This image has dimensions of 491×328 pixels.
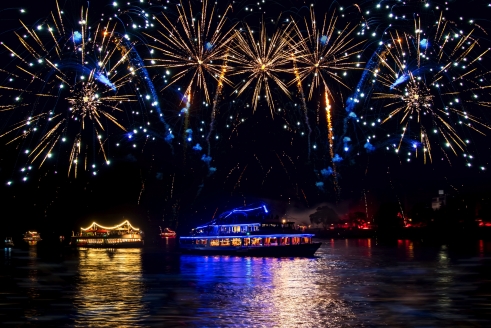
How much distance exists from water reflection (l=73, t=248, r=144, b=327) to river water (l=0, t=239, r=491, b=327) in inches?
1.4

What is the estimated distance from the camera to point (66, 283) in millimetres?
31734

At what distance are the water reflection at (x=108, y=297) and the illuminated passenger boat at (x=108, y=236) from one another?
124 ft

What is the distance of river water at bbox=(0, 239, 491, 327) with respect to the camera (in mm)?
19969

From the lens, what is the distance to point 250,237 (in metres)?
54.5

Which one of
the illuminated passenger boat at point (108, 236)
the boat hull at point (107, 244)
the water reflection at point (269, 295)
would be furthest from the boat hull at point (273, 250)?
the illuminated passenger boat at point (108, 236)

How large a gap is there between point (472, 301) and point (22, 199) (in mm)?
57596

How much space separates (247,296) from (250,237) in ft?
93.0

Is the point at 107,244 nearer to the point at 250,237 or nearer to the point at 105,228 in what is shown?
the point at 105,228

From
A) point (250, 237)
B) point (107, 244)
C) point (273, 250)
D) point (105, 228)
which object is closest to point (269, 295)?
A: point (273, 250)

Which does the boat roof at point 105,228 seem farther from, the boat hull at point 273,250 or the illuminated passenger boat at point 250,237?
the boat hull at point 273,250

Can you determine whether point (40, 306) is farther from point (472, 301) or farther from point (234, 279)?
point (472, 301)

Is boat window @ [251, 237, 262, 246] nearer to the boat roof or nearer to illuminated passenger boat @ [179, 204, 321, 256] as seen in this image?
illuminated passenger boat @ [179, 204, 321, 256]

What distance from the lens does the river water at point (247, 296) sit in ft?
65.5

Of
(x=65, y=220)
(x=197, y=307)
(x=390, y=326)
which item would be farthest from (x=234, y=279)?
(x=65, y=220)
